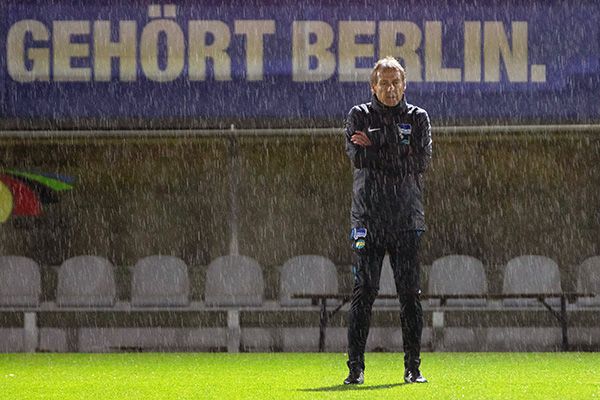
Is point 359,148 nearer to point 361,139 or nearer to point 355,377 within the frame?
point 361,139

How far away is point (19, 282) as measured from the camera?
11.8 m

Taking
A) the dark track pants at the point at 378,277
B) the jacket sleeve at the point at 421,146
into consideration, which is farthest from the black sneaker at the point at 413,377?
the jacket sleeve at the point at 421,146

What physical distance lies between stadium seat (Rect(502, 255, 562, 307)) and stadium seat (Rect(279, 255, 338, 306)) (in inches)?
62.1

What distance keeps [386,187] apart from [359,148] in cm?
25

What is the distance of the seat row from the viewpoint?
38.6ft

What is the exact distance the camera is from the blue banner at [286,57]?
1041 centimetres

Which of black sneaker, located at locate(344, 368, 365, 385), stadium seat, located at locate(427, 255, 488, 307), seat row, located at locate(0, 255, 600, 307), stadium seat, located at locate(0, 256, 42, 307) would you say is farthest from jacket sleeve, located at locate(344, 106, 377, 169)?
stadium seat, located at locate(0, 256, 42, 307)

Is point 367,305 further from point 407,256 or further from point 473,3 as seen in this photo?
point 473,3

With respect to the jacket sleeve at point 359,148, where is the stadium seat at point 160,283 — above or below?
below

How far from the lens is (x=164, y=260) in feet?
39.5

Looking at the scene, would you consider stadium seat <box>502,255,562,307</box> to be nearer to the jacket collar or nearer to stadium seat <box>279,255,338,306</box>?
stadium seat <box>279,255,338,306</box>

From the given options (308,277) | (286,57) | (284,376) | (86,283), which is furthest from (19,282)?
(284,376)

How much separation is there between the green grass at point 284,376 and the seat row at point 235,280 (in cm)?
120

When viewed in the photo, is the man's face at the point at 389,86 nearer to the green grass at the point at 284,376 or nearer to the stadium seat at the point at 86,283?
the green grass at the point at 284,376
